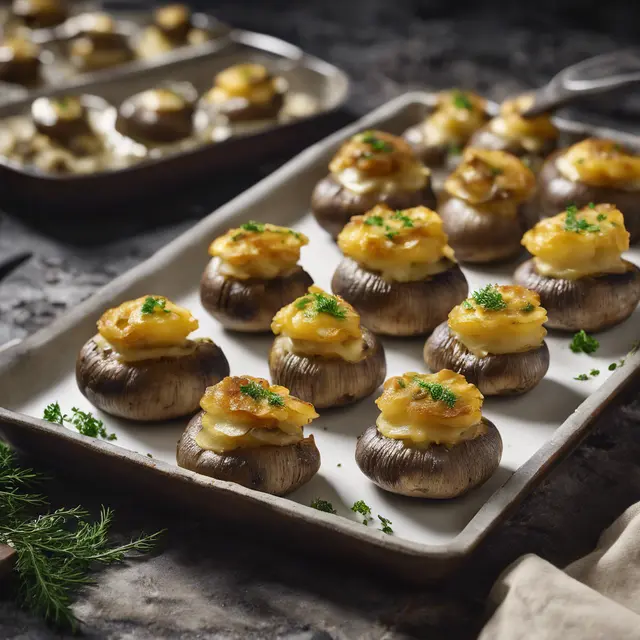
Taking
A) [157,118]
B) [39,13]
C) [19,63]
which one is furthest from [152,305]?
[39,13]

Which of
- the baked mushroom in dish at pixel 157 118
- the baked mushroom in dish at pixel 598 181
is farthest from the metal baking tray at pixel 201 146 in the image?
the baked mushroom in dish at pixel 598 181

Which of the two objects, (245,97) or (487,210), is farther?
(245,97)

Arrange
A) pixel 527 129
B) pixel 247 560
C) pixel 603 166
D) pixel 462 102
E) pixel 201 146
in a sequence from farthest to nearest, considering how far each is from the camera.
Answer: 1. pixel 462 102
2. pixel 201 146
3. pixel 527 129
4. pixel 603 166
5. pixel 247 560

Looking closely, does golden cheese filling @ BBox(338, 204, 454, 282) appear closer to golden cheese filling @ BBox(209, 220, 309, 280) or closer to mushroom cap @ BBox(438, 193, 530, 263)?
golden cheese filling @ BBox(209, 220, 309, 280)

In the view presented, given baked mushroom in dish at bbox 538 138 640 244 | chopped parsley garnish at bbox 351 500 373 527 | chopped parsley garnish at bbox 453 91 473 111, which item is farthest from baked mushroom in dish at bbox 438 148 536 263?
chopped parsley garnish at bbox 351 500 373 527

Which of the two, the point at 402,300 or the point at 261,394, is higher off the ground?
the point at 261,394

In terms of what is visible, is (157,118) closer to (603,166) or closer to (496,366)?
(603,166)
